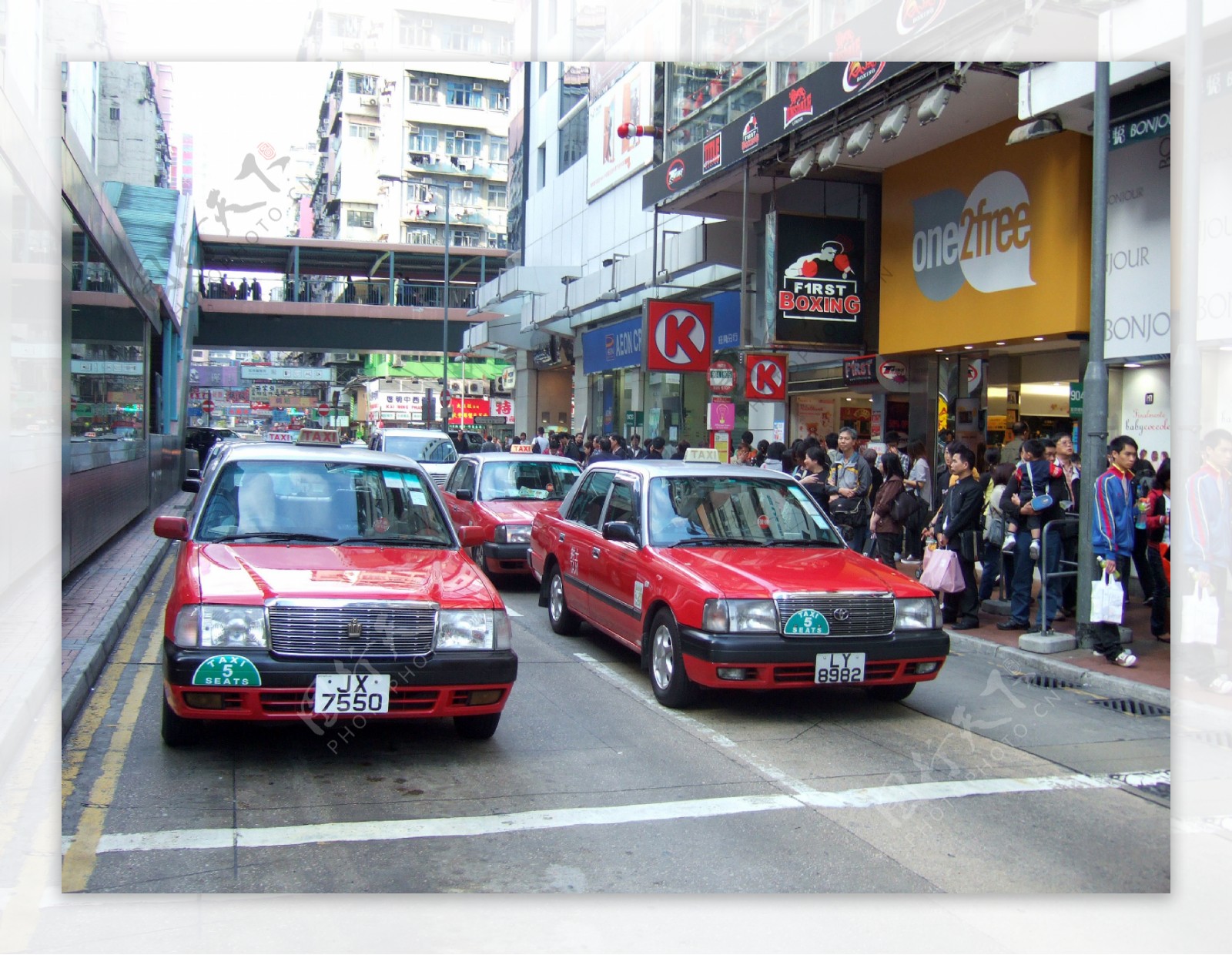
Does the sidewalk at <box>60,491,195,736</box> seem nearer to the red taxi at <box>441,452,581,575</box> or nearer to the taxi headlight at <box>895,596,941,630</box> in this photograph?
the red taxi at <box>441,452,581,575</box>

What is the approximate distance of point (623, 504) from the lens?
8180 mm

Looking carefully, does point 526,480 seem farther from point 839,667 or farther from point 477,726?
point 477,726

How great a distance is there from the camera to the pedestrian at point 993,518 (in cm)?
Result: 961

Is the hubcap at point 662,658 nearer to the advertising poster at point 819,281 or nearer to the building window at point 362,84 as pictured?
the advertising poster at point 819,281

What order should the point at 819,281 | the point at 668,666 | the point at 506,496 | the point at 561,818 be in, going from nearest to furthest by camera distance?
the point at 561,818, the point at 668,666, the point at 506,496, the point at 819,281

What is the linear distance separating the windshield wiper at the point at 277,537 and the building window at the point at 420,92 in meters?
73.5

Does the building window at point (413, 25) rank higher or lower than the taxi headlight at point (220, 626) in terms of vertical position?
higher

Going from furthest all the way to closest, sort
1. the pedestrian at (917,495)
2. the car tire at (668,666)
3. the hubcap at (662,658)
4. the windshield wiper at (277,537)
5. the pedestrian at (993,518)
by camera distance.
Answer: the pedestrian at (917,495) → the pedestrian at (993,518) → the hubcap at (662,658) → the car tire at (668,666) → the windshield wiper at (277,537)

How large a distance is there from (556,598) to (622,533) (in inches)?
84.8

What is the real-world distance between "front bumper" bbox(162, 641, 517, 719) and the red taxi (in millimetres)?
5974

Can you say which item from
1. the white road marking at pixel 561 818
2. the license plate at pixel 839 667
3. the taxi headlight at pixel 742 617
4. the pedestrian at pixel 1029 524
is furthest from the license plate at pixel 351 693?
the pedestrian at pixel 1029 524

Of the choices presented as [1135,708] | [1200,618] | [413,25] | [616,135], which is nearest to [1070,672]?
[1135,708]

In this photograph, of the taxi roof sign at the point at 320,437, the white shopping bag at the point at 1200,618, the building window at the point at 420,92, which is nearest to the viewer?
the white shopping bag at the point at 1200,618

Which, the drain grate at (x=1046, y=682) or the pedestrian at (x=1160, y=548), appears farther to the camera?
the pedestrian at (x=1160, y=548)
